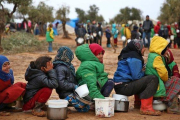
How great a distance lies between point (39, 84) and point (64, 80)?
14.8 inches

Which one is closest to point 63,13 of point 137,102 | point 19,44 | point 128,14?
point 19,44

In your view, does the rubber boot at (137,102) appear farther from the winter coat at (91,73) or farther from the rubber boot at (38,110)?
the rubber boot at (38,110)

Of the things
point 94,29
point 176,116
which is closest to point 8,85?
point 176,116

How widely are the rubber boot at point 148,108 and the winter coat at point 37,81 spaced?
4.42ft

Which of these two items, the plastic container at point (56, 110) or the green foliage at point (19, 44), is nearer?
the plastic container at point (56, 110)

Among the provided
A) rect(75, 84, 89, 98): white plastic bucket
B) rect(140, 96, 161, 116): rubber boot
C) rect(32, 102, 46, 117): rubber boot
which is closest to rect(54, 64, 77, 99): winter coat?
rect(75, 84, 89, 98): white plastic bucket

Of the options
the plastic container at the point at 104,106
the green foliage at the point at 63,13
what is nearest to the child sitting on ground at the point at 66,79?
the plastic container at the point at 104,106

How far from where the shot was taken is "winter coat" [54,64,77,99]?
4812mm

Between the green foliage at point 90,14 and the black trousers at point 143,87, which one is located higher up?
the green foliage at point 90,14

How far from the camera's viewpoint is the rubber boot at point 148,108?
491 centimetres

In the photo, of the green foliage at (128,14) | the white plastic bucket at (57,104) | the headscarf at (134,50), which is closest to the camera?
the white plastic bucket at (57,104)

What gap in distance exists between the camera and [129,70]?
202 inches

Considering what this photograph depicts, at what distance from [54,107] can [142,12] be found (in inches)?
1999

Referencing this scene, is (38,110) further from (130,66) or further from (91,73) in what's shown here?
(130,66)
